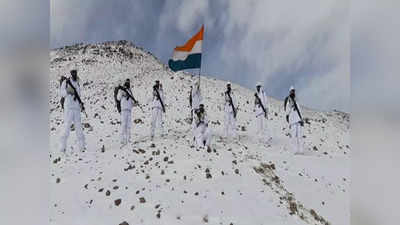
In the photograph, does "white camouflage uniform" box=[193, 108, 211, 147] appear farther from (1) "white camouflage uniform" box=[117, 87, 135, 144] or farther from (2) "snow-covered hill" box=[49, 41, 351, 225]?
(1) "white camouflage uniform" box=[117, 87, 135, 144]

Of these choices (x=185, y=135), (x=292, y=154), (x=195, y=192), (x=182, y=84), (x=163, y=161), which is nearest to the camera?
(x=195, y=192)

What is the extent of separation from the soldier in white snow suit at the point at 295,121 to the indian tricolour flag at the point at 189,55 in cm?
261

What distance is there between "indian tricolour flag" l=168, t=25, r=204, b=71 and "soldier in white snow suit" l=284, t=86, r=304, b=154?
103 inches

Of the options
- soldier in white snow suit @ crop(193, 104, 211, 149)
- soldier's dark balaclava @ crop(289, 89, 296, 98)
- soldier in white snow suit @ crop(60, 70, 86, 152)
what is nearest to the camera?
soldier in white snow suit @ crop(60, 70, 86, 152)

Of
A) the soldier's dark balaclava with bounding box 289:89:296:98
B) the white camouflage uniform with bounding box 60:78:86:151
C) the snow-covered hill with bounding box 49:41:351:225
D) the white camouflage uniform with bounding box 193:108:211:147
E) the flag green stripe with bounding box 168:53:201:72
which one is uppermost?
the flag green stripe with bounding box 168:53:201:72

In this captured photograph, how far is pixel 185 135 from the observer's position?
33.5 ft

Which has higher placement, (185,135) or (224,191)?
(185,135)

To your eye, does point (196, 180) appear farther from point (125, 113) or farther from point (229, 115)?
point (229, 115)

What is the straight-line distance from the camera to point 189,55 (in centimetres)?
902

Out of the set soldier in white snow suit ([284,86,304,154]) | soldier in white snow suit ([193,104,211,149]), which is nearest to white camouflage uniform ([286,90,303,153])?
soldier in white snow suit ([284,86,304,154])

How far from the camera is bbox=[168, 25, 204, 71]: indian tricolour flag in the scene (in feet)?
29.2

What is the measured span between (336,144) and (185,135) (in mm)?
4365
